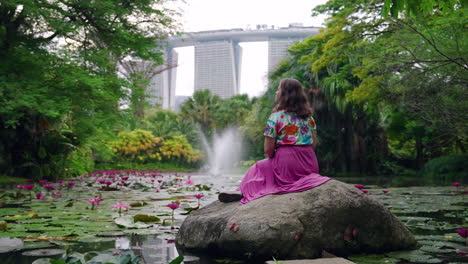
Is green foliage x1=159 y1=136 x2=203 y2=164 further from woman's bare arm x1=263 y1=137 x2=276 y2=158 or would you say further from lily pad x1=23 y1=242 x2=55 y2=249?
lily pad x1=23 y1=242 x2=55 y2=249

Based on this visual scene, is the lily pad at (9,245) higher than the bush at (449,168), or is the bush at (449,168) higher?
the lily pad at (9,245)

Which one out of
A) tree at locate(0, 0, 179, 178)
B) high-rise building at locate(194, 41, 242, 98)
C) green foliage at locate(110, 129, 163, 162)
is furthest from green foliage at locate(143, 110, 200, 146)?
high-rise building at locate(194, 41, 242, 98)

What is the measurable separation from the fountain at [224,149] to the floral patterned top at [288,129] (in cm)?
3231

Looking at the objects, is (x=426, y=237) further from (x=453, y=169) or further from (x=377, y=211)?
(x=453, y=169)

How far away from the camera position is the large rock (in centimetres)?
257

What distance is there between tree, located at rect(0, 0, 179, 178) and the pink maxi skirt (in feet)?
19.8

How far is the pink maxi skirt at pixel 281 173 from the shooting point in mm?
3170

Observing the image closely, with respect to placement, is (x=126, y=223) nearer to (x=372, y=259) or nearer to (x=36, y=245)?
(x=36, y=245)

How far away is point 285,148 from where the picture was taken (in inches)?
133

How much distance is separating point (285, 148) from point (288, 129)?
0.17 meters

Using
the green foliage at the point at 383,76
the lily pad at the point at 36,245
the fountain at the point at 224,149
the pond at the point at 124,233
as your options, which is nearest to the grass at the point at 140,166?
the fountain at the point at 224,149

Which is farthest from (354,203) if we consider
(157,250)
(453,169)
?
(453,169)

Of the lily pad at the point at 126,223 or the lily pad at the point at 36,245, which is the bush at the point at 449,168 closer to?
the lily pad at the point at 126,223

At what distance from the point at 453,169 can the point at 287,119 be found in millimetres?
15286
